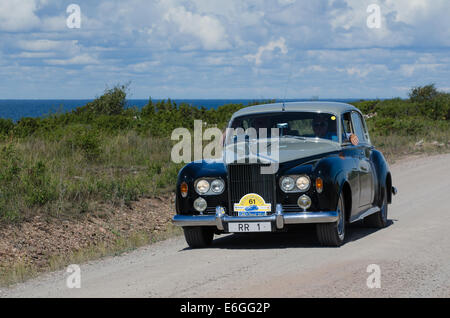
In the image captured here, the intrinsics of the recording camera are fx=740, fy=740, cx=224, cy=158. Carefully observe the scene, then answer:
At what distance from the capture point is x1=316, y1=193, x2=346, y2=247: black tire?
958cm

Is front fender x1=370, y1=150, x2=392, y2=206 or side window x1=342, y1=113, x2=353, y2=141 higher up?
side window x1=342, y1=113, x2=353, y2=141

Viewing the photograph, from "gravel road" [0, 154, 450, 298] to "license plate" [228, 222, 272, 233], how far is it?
1.02ft

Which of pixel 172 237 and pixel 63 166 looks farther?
pixel 63 166

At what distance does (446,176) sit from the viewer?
750 inches

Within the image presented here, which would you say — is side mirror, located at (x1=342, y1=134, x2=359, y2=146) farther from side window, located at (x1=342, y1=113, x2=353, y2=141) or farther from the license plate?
the license plate

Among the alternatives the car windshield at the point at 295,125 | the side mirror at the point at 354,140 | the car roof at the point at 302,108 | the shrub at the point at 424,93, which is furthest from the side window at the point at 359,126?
the shrub at the point at 424,93

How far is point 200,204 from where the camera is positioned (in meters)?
9.83

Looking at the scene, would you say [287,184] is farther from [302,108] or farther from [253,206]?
[302,108]

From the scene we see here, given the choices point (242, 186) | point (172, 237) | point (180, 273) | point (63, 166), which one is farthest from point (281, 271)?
point (63, 166)

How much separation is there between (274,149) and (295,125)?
88 cm

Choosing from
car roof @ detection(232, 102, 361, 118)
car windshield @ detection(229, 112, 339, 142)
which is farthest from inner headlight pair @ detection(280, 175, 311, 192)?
car roof @ detection(232, 102, 361, 118)

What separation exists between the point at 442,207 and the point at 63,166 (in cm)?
882
